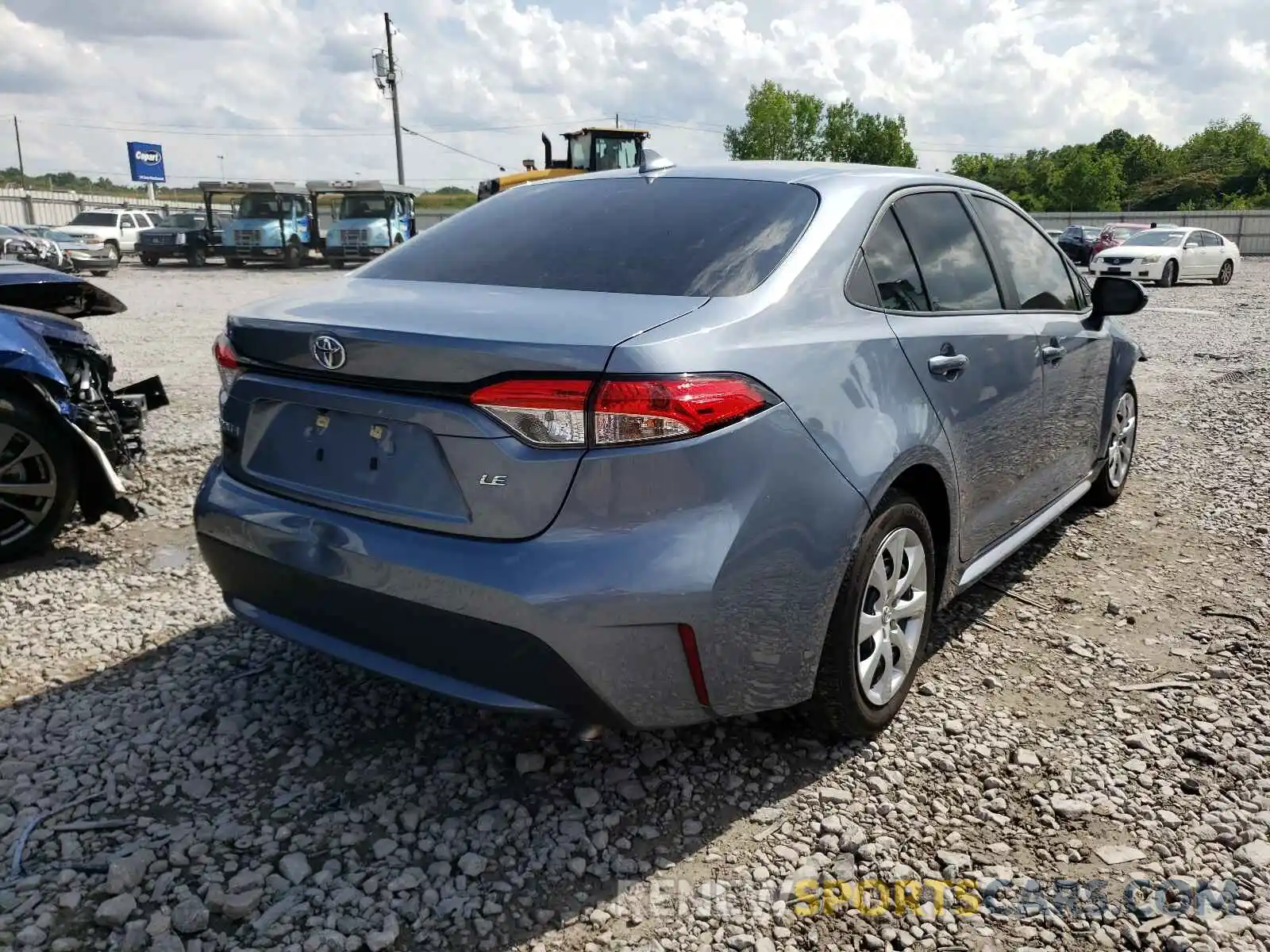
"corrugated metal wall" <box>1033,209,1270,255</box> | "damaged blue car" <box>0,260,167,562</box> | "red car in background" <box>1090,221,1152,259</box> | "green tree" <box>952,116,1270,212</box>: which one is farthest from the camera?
"green tree" <box>952,116,1270,212</box>

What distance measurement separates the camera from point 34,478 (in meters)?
4.34

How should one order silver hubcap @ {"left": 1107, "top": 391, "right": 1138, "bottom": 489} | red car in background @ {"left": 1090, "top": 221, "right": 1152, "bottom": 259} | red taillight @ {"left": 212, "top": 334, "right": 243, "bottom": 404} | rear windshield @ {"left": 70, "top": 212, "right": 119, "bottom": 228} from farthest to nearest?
1. rear windshield @ {"left": 70, "top": 212, "right": 119, "bottom": 228}
2. red car in background @ {"left": 1090, "top": 221, "right": 1152, "bottom": 259}
3. silver hubcap @ {"left": 1107, "top": 391, "right": 1138, "bottom": 489}
4. red taillight @ {"left": 212, "top": 334, "right": 243, "bottom": 404}

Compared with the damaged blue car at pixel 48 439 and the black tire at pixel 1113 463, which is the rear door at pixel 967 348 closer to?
the black tire at pixel 1113 463

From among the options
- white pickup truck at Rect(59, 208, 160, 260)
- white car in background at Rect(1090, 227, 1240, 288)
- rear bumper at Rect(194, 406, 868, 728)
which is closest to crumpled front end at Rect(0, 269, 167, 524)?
rear bumper at Rect(194, 406, 868, 728)

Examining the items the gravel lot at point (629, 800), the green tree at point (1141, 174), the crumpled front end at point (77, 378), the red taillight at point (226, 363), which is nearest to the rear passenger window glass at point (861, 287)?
the gravel lot at point (629, 800)

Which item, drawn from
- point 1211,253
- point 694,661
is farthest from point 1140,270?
point 694,661

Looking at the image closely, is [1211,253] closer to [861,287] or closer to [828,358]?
[861,287]

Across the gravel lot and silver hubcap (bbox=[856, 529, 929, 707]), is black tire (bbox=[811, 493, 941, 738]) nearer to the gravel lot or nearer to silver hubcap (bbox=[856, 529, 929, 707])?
silver hubcap (bbox=[856, 529, 929, 707])

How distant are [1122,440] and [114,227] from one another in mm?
33609

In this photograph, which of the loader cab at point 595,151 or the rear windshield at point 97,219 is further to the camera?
the rear windshield at point 97,219

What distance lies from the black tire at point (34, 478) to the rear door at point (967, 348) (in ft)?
11.6

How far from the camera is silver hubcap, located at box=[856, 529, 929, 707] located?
2818mm

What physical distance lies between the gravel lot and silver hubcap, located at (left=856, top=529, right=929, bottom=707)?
0.67ft

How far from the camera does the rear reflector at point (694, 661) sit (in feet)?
7.39
